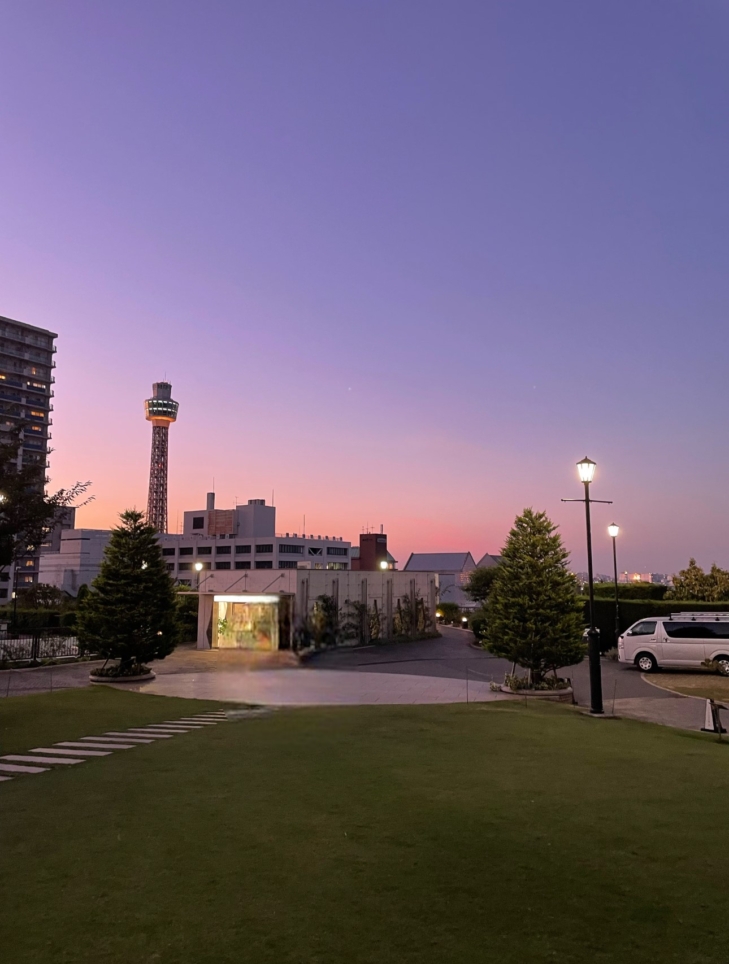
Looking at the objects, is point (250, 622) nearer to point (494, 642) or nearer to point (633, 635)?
point (494, 642)

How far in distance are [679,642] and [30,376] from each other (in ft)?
445

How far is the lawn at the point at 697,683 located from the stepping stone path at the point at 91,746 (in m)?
15.2

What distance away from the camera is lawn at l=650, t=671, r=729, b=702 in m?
22.1

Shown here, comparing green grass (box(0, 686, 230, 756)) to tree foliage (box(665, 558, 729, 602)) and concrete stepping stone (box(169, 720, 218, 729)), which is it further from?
tree foliage (box(665, 558, 729, 602))

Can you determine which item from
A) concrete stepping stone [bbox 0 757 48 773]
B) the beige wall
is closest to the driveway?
the beige wall

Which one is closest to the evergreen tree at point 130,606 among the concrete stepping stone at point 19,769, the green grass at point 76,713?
the green grass at point 76,713

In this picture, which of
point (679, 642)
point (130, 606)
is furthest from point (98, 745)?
point (679, 642)

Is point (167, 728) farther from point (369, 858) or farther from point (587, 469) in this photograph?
point (587, 469)

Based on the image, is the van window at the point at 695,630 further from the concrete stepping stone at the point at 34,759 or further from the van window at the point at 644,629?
the concrete stepping stone at the point at 34,759

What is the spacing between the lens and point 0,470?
60.5 feet

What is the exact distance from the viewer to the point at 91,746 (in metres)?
13.4

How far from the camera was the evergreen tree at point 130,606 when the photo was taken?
2519 cm

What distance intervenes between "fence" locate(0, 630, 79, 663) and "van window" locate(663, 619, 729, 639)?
2636 centimetres

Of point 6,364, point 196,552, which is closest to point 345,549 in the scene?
point 196,552
